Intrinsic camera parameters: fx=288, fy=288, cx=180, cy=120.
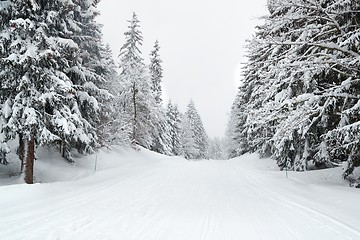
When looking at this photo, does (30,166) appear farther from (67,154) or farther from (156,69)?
(156,69)

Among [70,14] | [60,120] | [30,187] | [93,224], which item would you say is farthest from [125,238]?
[70,14]

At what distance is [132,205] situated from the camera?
317 inches

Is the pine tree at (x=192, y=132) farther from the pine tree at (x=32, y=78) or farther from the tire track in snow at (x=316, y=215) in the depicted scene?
the tire track in snow at (x=316, y=215)

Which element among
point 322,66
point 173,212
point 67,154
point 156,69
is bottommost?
point 173,212

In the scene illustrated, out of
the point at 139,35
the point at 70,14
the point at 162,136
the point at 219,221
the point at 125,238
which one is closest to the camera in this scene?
the point at 125,238

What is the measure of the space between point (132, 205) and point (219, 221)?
2.64m

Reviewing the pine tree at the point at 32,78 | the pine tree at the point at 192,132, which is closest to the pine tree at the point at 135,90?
the pine tree at the point at 32,78

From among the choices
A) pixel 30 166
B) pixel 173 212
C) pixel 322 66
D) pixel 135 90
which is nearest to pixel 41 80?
pixel 30 166

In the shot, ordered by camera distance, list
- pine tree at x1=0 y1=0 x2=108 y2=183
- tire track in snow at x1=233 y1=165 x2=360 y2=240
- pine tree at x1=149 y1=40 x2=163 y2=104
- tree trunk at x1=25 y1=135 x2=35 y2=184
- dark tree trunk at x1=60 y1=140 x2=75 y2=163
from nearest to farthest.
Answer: tire track in snow at x1=233 y1=165 x2=360 y2=240 → pine tree at x1=0 y1=0 x2=108 y2=183 → tree trunk at x1=25 y1=135 x2=35 y2=184 → dark tree trunk at x1=60 y1=140 x2=75 y2=163 → pine tree at x1=149 y1=40 x2=163 y2=104

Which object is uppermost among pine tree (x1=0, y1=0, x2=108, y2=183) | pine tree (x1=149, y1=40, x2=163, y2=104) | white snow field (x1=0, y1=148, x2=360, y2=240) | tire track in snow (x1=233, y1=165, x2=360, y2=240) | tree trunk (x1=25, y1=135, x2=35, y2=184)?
pine tree (x1=149, y1=40, x2=163, y2=104)

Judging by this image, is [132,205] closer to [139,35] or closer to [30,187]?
[30,187]

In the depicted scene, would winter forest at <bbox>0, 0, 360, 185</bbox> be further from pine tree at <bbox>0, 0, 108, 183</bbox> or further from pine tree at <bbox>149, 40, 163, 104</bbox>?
pine tree at <bbox>149, 40, 163, 104</bbox>

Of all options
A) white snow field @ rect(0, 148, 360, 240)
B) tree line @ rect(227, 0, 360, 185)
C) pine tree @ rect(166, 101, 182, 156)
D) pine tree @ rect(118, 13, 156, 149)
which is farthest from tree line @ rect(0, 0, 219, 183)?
pine tree @ rect(166, 101, 182, 156)

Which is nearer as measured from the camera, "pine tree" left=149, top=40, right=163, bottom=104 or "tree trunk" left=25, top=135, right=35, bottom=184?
"tree trunk" left=25, top=135, right=35, bottom=184
